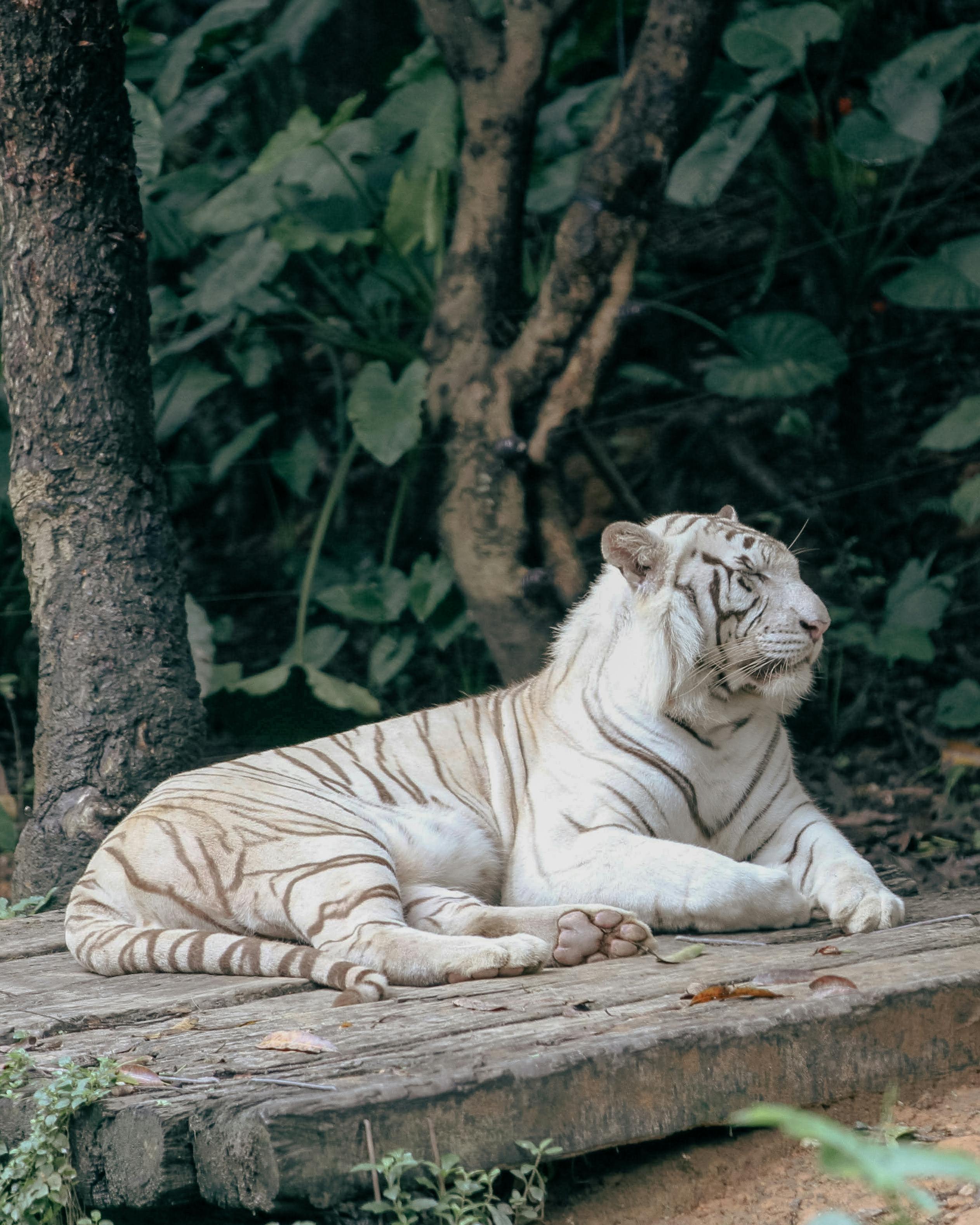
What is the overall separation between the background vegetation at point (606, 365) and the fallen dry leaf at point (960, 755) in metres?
0.02

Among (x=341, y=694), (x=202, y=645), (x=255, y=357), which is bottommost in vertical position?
(x=341, y=694)

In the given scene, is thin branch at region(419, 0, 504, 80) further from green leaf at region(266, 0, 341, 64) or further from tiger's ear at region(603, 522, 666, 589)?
tiger's ear at region(603, 522, 666, 589)

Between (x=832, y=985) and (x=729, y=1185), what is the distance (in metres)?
0.39

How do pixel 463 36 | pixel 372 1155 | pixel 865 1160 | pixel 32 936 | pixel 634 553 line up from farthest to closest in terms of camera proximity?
pixel 463 36 < pixel 32 936 < pixel 634 553 < pixel 372 1155 < pixel 865 1160

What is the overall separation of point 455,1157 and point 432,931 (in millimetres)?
1173

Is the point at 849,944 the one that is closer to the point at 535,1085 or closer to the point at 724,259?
the point at 535,1085

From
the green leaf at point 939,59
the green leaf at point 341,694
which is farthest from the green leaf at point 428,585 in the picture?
the green leaf at point 939,59

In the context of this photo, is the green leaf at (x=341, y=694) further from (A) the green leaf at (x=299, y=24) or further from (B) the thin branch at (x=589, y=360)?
(A) the green leaf at (x=299, y=24)

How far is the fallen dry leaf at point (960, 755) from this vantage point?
5215 mm

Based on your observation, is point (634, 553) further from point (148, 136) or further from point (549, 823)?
point (148, 136)

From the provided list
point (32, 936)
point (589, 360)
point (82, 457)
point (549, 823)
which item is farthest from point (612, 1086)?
point (589, 360)

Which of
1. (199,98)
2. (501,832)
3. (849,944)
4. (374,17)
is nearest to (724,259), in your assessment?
(374,17)

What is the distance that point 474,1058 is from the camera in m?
1.82

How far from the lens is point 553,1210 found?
183cm
